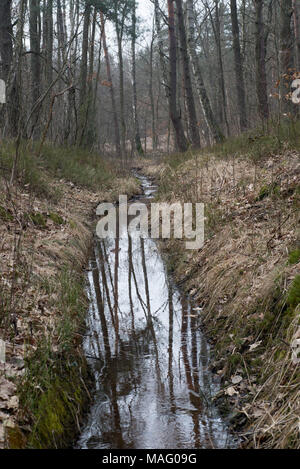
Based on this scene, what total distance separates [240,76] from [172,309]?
37.8 feet

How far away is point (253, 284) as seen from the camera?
4.29m

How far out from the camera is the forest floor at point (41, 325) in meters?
2.74

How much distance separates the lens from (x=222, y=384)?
3.51 m

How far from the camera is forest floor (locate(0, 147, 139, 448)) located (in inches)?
108

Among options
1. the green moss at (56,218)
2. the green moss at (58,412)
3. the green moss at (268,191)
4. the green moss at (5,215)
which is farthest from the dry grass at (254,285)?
the green moss at (5,215)

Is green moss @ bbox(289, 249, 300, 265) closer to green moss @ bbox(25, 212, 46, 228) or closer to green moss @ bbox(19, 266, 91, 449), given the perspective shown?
green moss @ bbox(19, 266, 91, 449)

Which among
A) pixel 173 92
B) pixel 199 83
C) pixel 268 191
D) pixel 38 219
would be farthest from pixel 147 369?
pixel 173 92

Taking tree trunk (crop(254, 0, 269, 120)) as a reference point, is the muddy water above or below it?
below

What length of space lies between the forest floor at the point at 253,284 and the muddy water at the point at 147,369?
0.53 feet

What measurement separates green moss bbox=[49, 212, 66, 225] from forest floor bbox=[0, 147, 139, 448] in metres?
0.02

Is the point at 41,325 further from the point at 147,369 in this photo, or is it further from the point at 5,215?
the point at 5,215

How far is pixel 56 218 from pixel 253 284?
3949mm

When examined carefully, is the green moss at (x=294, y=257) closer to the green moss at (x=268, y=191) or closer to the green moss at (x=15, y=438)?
the green moss at (x=268, y=191)

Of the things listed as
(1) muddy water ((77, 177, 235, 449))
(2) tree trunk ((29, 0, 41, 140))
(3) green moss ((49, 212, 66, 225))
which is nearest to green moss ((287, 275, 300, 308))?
(1) muddy water ((77, 177, 235, 449))
